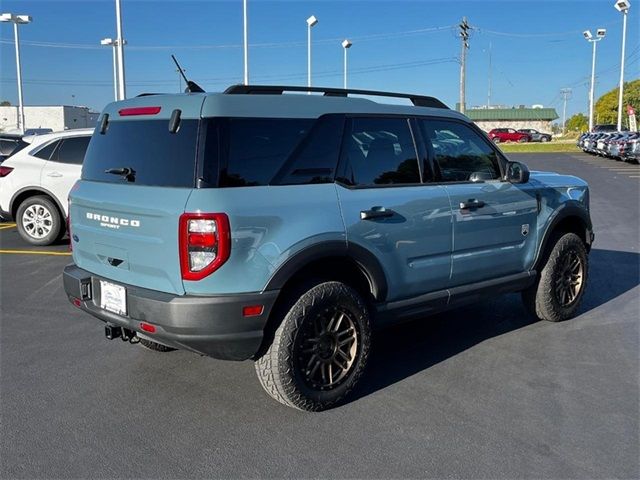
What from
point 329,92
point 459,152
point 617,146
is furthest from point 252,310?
point 617,146

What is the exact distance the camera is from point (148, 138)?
3877mm

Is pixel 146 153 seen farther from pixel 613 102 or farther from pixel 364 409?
pixel 613 102

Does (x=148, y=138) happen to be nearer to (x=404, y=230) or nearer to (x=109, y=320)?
(x=109, y=320)

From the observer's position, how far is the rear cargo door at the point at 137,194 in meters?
3.54

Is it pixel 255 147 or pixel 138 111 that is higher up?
pixel 138 111

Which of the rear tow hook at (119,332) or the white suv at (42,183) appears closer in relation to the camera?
the rear tow hook at (119,332)

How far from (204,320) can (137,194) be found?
887mm

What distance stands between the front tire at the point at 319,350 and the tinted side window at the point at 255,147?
0.78 meters

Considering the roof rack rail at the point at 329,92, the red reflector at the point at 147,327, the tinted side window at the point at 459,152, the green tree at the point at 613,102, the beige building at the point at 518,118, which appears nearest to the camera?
the red reflector at the point at 147,327

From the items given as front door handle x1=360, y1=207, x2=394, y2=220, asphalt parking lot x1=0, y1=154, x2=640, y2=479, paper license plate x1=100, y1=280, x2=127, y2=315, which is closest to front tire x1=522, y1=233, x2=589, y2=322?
asphalt parking lot x1=0, y1=154, x2=640, y2=479

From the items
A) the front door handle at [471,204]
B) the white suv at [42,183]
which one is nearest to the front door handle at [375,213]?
the front door handle at [471,204]

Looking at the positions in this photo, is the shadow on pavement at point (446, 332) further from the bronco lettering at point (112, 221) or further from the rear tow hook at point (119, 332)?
the bronco lettering at point (112, 221)

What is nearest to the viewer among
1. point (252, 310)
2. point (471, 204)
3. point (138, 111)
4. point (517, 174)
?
point (252, 310)

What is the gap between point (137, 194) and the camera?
3736 mm
